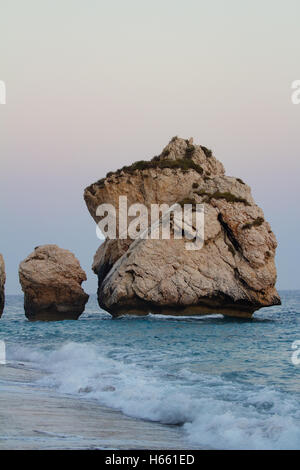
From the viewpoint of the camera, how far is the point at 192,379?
47.3 feet

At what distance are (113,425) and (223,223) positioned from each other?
121ft

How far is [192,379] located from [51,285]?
32989 millimetres

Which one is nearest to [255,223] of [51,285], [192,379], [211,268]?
[211,268]

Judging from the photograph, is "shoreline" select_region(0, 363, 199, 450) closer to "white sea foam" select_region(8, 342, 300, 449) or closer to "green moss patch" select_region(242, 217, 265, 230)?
"white sea foam" select_region(8, 342, 300, 449)

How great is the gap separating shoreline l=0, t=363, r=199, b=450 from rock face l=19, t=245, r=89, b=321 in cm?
3398

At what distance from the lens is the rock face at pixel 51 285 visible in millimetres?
46438

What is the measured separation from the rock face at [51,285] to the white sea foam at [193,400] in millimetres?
28177

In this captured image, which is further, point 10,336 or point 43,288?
point 43,288

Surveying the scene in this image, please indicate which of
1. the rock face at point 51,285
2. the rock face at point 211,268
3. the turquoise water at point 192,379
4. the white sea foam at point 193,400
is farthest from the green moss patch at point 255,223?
the white sea foam at point 193,400

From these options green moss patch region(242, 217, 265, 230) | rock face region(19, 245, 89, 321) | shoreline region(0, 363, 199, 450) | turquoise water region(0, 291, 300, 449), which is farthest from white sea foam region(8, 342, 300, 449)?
rock face region(19, 245, 89, 321)

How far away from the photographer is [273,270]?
145 feet

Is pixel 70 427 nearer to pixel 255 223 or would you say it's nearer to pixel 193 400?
pixel 193 400
